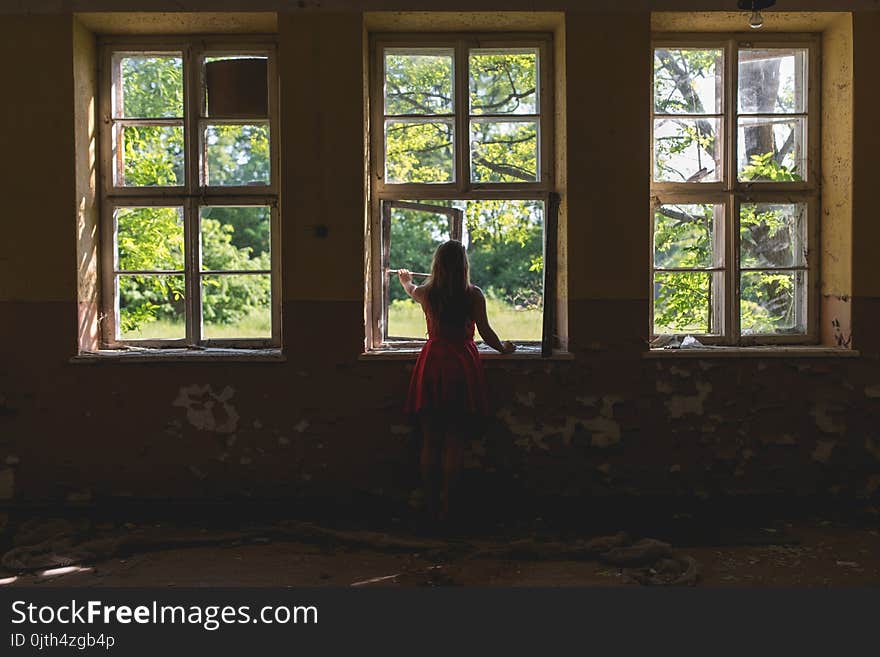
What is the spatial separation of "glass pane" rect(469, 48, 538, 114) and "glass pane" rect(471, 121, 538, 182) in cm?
9

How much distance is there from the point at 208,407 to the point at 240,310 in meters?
2.77

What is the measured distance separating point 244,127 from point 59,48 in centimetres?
100

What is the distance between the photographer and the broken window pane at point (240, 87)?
446 cm

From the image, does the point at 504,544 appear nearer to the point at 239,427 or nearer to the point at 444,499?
the point at 444,499

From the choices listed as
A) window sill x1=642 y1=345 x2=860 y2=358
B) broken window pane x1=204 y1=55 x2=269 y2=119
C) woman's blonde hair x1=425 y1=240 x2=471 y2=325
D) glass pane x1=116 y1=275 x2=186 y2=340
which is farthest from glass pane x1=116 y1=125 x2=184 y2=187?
window sill x1=642 y1=345 x2=860 y2=358

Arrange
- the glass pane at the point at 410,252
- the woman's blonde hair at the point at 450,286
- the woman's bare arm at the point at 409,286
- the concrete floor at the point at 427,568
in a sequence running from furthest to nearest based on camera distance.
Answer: the glass pane at the point at 410,252, the woman's bare arm at the point at 409,286, the woman's blonde hair at the point at 450,286, the concrete floor at the point at 427,568

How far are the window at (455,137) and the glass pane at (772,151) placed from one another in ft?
3.61

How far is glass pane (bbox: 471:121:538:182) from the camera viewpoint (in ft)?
14.7

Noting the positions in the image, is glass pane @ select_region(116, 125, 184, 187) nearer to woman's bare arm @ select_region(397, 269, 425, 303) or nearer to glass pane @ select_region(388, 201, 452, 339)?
glass pane @ select_region(388, 201, 452, 339)

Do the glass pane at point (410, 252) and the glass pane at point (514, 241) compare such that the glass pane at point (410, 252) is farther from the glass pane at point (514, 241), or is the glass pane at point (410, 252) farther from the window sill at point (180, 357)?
the window sill at point (180, 357)

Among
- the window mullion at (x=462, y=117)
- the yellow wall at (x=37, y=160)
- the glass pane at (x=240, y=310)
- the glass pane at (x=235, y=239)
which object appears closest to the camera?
the yellow wall at (x=37, y=160)

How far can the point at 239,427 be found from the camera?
4.29 meters

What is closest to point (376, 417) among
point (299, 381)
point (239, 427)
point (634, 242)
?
point (299, 381)

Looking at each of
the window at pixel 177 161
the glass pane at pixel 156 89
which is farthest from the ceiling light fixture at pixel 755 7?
the glass pane at pixel 156 89
